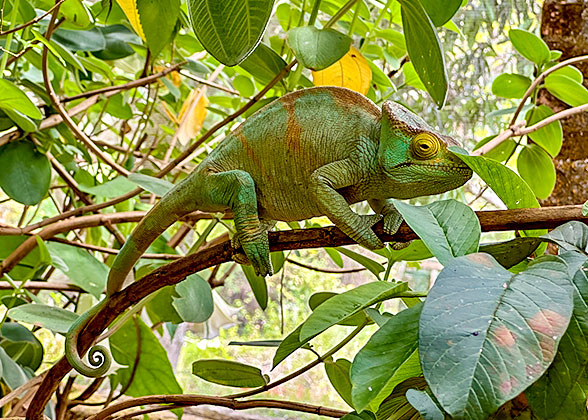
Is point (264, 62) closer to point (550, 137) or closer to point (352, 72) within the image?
point (352, 72)

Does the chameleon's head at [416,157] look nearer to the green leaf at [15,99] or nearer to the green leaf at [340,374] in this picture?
the green leaf at [340,374]

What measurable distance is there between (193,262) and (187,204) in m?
0.15

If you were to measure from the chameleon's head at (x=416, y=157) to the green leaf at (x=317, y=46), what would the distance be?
102 mm

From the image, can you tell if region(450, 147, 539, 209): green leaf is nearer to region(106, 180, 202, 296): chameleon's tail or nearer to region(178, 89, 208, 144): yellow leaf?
region(106, 180, 202, 296): chameleon's tail

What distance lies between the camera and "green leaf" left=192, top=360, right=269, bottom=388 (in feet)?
2.33

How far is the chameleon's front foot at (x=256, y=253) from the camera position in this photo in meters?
0.70

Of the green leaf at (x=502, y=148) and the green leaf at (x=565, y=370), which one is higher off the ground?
the green leaf at (x=502, y=148)

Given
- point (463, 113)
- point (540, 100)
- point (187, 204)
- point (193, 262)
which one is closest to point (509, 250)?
point (193, 262)

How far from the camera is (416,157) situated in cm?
64

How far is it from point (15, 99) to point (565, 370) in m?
0.78

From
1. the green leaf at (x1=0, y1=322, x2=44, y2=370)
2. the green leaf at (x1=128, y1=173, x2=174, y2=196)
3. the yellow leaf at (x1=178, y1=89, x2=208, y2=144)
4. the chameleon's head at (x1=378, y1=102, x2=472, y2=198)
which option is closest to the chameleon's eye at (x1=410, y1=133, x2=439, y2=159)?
the chameleon's head at (x1=378, y1=102, x2=472, y2=198)

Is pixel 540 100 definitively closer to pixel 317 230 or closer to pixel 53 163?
pixel 317 230

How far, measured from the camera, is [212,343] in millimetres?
2574

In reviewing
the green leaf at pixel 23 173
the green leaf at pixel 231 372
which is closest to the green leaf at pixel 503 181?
the green leaf at pixel 231 372
